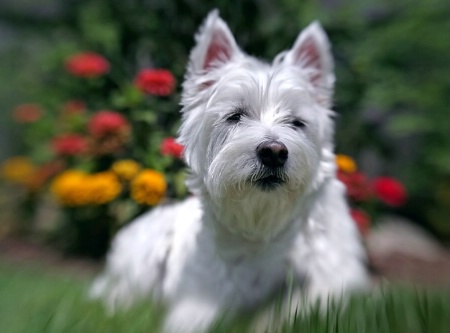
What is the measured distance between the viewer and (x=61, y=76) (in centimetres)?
538

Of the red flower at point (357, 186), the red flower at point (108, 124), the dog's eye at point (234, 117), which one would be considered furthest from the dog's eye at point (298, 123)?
the red flower at point (108, 124)

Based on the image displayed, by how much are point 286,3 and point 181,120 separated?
1.80m

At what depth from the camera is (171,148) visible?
3.07 m

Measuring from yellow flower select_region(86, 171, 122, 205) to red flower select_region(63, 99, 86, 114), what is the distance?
0.88m

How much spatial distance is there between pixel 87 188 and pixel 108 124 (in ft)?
1.70

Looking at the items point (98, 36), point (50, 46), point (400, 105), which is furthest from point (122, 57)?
point (400, 105)

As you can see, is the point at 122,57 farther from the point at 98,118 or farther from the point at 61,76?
the point at 61,76

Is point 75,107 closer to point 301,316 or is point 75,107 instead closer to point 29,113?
point 29,113

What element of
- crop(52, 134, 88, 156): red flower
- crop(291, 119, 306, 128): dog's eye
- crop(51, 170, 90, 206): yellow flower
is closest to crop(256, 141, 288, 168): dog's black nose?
crop(291, 119, 306, 128): dog's eye

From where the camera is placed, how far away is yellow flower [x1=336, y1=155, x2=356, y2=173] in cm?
346

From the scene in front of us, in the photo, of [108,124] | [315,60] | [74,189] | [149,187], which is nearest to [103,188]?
[74,189]

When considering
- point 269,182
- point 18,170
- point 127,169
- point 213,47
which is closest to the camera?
point 269,182

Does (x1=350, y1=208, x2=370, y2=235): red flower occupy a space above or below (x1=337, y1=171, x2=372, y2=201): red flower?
below

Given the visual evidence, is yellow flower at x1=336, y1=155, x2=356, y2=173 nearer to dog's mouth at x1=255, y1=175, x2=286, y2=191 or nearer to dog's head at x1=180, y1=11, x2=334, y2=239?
dog's head at x1=180, y1=11, x2=334, y2=239
